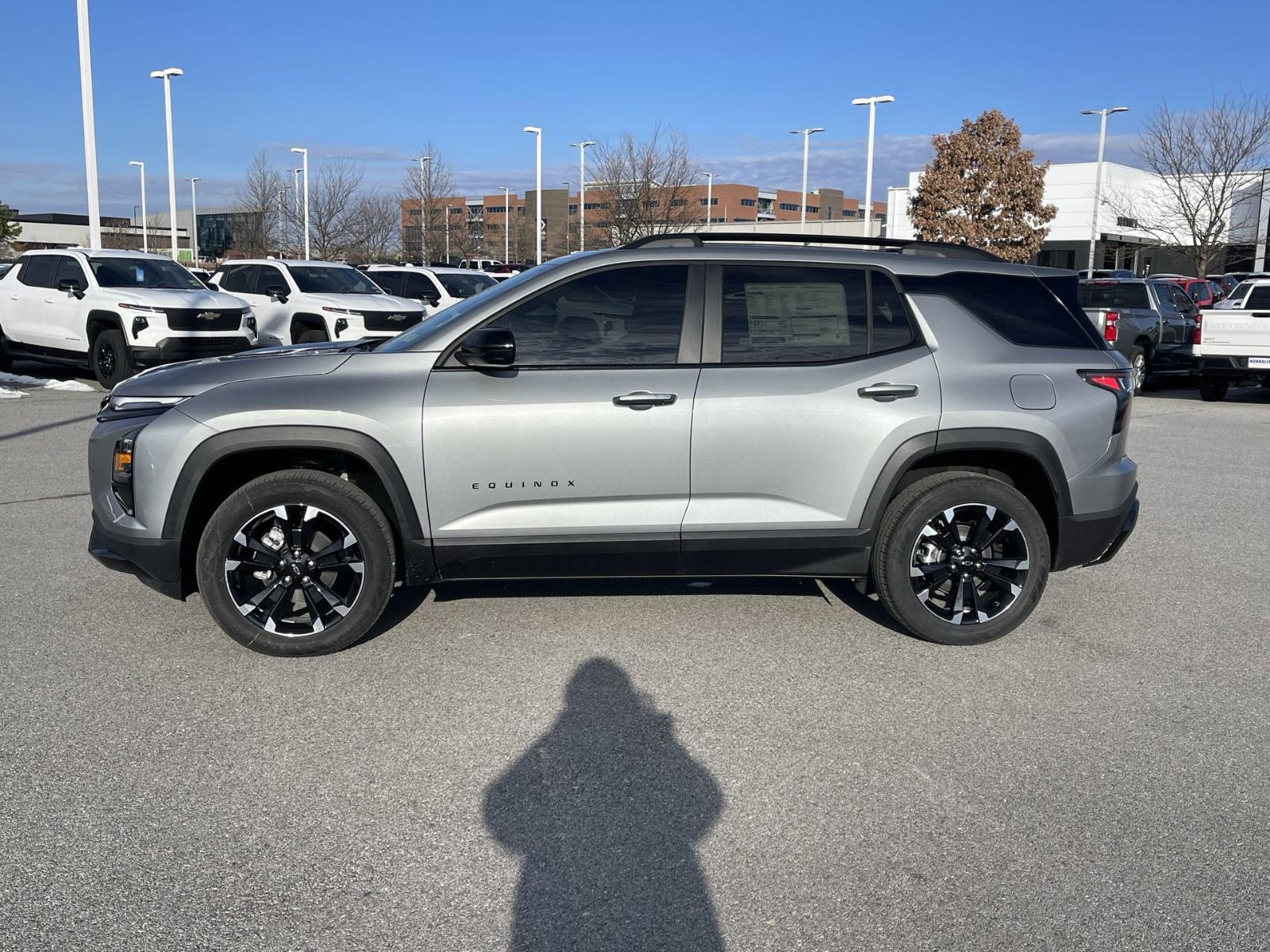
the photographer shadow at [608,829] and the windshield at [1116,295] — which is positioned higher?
the windshield at [1116,295]

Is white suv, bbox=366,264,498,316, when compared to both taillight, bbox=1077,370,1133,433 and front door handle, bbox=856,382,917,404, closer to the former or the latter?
front door handle, bbox=856,382,917,404

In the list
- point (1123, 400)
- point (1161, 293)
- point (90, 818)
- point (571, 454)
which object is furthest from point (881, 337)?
point (1161, 293)

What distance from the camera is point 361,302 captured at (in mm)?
17094

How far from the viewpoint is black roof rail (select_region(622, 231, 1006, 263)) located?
5340 mm

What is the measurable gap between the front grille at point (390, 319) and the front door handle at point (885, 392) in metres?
12.2

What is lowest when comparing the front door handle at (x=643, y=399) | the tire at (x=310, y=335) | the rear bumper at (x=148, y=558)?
the rear bumper at (x=148, y=558)

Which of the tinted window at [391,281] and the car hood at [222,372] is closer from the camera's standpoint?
the car hood at [222,372]

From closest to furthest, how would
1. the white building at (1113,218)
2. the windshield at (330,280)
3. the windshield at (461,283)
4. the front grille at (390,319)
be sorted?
the front grille at (390,319) → the windshield at (330,280) → the windshield at (461,283) → the white building at (1113,218)

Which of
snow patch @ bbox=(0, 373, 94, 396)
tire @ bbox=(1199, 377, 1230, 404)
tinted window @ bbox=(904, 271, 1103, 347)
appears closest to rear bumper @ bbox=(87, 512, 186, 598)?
tinted window @ bbox=(904, 271, 1103, 347)

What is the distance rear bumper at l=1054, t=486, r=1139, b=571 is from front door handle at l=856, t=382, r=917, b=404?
1.01 m

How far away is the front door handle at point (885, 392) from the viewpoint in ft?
16.7

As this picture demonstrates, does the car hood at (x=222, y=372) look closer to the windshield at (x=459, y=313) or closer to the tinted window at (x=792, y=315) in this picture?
the windshield at (x=459, y=313)

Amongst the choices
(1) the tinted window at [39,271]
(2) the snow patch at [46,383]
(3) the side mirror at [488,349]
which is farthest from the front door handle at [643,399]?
(1) the tinted window at [39,271]

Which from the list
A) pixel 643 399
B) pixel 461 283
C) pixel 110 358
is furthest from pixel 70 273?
pixel 643 399
